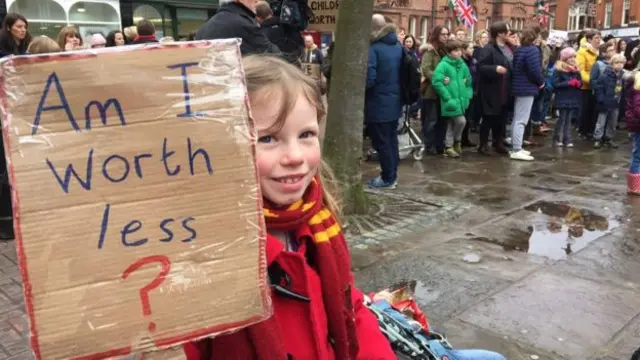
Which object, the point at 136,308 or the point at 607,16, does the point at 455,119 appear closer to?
the point at 136,308

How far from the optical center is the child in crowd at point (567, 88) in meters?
9.59

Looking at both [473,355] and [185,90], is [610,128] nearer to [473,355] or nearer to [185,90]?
[473,355]

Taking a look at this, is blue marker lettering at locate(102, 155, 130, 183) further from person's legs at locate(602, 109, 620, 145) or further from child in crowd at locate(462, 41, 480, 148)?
person's legs at locate(602, 109, 620, 145)

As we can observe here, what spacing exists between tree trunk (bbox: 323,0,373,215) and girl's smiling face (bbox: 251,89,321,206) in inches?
156

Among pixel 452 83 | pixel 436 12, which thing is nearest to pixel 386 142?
pixel 452 83

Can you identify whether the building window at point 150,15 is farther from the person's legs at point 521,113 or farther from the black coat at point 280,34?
the black coat at point 280,34

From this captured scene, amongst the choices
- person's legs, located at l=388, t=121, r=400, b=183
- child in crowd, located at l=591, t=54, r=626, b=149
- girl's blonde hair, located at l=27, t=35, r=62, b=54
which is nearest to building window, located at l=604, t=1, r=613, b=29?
child in crowd, located at l=591, t=54, r=626, b=149

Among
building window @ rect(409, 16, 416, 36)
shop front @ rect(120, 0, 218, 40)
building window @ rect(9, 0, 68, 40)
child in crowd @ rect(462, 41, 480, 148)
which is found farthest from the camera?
building window @ rect(409, 16, 416, 36)

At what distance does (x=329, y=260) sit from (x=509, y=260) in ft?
10.9

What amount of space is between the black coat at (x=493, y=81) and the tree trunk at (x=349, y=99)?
378 centimetres

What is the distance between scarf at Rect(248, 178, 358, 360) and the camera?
1577 millimetres

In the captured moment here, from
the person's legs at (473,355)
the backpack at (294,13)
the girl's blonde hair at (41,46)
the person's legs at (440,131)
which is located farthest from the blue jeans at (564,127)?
the person's legs at (473,355)

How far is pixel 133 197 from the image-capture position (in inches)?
44.9

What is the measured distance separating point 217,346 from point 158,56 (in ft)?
2.32
